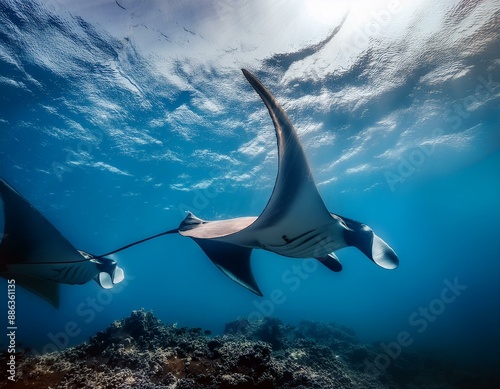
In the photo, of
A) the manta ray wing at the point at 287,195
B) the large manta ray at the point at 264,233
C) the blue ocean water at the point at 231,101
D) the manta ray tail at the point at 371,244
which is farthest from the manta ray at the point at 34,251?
the blue ocean water at the point at 231,101

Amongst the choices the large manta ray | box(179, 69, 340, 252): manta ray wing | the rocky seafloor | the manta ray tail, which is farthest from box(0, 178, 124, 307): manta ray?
the manta ray tail

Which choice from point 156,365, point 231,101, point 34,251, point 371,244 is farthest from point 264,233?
point 231,101

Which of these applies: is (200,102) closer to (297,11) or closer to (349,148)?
(297,11)

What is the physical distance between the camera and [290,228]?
109 inches

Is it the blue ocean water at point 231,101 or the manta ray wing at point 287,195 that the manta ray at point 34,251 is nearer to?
the manta ray wing at point 287,195

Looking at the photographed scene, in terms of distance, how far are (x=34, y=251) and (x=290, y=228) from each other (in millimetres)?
3702

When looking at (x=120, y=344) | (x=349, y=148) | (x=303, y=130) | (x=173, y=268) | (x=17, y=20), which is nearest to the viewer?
(x=120, y=344)

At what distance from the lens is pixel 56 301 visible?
18.1 feet

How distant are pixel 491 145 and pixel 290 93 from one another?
869 inches

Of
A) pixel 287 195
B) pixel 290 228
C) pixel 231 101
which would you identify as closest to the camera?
pixel 287 195

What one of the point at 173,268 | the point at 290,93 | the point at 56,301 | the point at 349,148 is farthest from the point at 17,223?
the point at 173,268

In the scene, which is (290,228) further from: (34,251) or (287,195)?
(34,251)

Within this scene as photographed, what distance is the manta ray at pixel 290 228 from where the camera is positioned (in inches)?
79.9

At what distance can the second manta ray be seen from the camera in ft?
6.67
